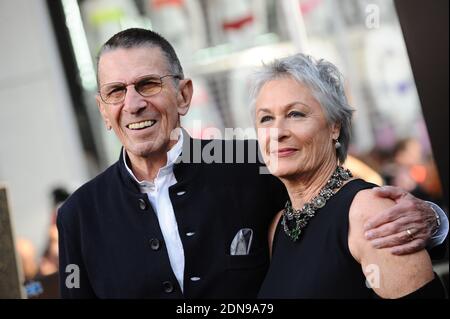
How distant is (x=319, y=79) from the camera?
1.77 meters

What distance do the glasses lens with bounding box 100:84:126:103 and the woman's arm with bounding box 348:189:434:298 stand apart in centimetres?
69

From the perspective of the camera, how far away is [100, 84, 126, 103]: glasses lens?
75.1 inches

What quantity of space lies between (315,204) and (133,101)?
551 mm

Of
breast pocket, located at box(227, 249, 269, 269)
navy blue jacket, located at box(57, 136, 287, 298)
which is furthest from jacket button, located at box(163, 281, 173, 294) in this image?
breast pocket, located at box(227, 249, 269, 269)

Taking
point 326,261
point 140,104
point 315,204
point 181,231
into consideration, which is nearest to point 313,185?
point 315,204

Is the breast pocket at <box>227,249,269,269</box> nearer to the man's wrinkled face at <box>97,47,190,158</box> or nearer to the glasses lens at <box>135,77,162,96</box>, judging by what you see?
the man's wrinkled face at <box>97,47,190,158</box>

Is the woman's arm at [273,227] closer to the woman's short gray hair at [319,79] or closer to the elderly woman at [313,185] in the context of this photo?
the elderly woman at [313,185]

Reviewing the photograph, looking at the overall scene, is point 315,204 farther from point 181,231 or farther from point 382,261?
point 181,231

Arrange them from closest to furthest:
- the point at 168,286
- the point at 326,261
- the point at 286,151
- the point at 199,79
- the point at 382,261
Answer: the point at 382,261 < the point at 326,261 < the point at 286,151 < the point at 168,286 < the point at 199,79

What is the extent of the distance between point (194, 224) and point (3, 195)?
27.2 inches

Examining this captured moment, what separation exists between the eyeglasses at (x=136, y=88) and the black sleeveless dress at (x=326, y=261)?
0.55 metres

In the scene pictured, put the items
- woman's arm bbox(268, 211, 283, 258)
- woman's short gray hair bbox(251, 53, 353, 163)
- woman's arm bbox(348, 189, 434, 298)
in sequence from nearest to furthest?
woman's arm bbox(348, 189, 434, 298) → woman's short gray hair bbox(251, 53, 353, 163) → woman's arm bbox(268, 211, 283, 258)

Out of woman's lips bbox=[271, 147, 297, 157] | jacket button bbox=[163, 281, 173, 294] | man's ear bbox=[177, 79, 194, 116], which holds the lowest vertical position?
jacket button bbox=[163, 281, 173, 294]

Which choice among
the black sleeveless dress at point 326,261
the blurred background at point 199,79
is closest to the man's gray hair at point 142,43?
the blurred background at point 199,79
